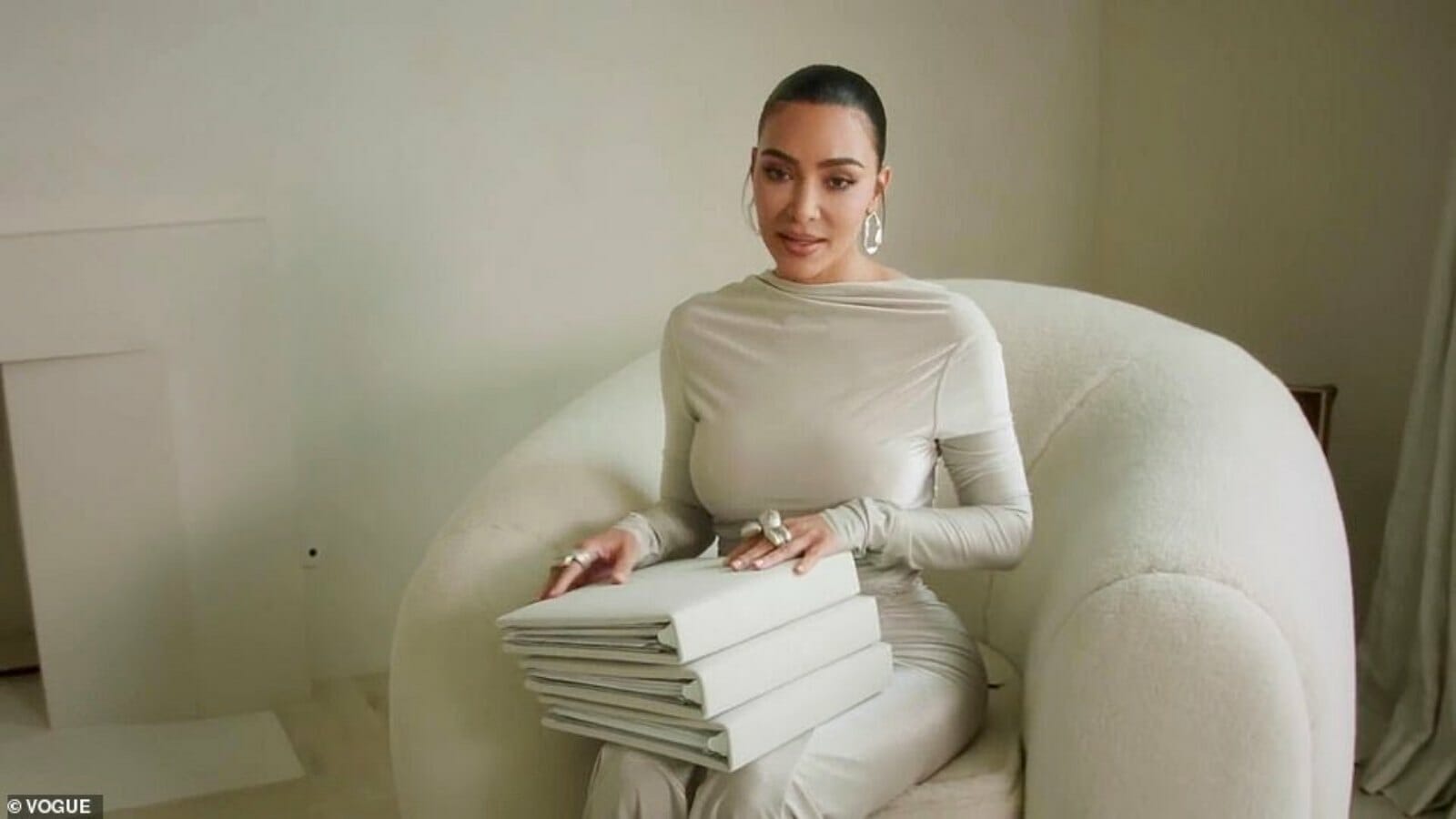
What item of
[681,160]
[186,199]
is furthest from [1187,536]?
[186,199]

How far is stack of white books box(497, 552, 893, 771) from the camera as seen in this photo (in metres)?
1.46

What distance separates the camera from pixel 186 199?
2.39 metres

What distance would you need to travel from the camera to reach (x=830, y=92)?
1677mm

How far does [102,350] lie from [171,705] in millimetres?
590

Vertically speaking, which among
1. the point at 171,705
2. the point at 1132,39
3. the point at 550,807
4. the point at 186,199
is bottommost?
the point at 171,705

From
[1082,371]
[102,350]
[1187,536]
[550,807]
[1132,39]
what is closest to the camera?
[1187,536]

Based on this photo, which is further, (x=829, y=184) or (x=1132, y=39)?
(x=1132, y=39)

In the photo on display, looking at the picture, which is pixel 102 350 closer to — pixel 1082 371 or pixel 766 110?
pixel 766 110

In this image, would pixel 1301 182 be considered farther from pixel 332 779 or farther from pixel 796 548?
pixel 332 779

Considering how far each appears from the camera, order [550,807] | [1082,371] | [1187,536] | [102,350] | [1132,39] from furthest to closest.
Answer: [1132,39], [102,350], [1082,371], [550,807], [1187,536]

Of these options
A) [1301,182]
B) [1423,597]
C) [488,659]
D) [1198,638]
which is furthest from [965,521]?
[1301,182]

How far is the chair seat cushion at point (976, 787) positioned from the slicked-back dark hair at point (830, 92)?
0.66m

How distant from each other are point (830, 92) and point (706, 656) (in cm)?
62

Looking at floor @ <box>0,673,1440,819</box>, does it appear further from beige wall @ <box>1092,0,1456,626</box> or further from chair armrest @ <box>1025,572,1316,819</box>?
chair armrest @ <box>1025,572,1316,819</box>
